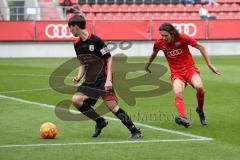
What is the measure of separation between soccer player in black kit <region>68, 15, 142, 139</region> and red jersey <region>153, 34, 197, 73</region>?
1635 mm

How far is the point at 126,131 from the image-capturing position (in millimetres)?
11242

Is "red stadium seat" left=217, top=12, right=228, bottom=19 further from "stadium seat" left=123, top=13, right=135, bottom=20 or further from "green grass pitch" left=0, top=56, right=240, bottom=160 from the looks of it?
"green grass pitch" left=0, top=56, right=240, bottom=160

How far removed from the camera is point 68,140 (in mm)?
10352

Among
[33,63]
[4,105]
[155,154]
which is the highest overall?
[155,154]

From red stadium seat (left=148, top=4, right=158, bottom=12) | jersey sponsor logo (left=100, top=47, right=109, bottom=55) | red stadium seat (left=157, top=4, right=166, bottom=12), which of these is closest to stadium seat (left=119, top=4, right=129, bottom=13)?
red stadium seat (left=148, top=4, right=158, bottom=12)

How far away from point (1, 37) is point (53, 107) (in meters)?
19.2

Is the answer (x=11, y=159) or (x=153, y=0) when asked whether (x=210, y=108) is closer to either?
(x=11, y=159)

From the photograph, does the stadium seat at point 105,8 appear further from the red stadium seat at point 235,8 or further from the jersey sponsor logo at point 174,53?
the jersey sponsor logo at point 174,53

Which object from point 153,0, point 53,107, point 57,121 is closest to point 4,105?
point 53,107

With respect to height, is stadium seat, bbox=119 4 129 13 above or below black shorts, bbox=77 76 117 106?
below

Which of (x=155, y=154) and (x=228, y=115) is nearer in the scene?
(x=155, y=154)

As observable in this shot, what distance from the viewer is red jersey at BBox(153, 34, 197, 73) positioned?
11664mm

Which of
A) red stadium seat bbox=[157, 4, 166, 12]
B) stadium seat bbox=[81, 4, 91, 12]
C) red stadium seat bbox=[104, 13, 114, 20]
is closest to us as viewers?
red stadium seat bbox=[104, 13, 114, 20]

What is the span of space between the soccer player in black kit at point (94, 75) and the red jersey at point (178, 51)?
5.36 feet
